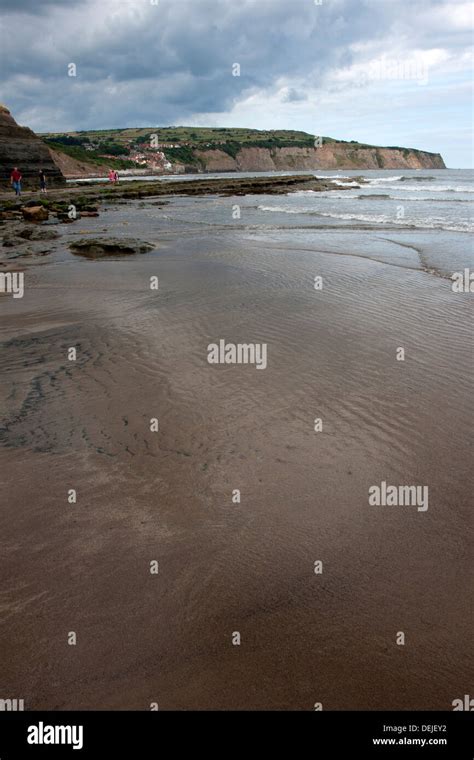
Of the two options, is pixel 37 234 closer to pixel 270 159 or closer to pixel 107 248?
pixel 107 248

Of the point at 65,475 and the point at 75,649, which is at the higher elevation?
the point at 65,475

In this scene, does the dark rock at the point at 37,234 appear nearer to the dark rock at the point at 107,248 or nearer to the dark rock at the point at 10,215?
the dark rock at the point at 107,248

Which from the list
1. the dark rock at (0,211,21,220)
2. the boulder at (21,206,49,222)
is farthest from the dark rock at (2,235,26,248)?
the dark rock at (0,211,21,220)

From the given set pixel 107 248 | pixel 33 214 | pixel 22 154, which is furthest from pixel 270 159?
pixel 107 248

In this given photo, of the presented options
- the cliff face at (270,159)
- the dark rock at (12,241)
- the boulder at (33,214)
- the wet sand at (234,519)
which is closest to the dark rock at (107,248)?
the dark rock at (12,241)
